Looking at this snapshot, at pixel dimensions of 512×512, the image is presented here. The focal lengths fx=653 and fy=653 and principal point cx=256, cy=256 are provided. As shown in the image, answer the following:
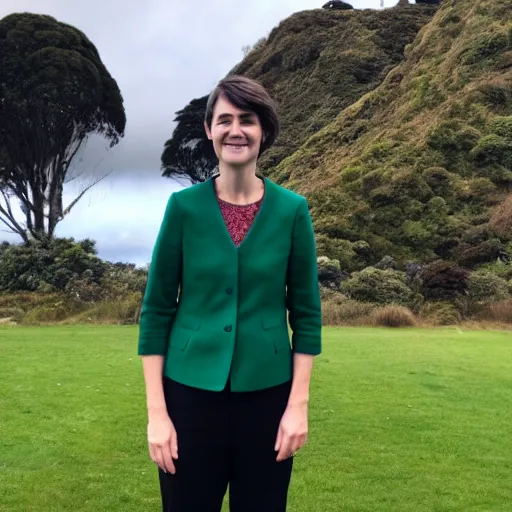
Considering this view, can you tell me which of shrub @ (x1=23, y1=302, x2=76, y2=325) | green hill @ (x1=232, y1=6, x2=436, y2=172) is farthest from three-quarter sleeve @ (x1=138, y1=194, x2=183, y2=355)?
green hill @ (x1=232, y1=6, x2=436, y2=172)

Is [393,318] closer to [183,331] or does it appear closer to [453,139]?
[183,331]

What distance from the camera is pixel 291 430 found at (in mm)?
1908

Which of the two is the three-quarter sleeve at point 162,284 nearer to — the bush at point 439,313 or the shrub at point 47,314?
the bush at point 439,313

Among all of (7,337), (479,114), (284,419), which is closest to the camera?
(284,419)

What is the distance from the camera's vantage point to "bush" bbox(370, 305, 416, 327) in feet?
47.6

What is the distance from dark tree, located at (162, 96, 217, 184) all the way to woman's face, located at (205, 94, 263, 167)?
1337 inches

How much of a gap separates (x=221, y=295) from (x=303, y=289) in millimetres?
263

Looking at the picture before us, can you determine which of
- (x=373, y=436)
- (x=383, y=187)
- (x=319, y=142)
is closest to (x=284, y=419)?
(x=373, y=436)

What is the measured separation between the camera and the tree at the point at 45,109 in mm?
24328

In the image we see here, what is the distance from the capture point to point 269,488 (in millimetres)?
1979

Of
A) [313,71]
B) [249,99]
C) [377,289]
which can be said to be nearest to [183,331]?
[249,99]

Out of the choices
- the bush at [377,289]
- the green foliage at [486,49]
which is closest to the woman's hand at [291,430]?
the bush at [377,289]

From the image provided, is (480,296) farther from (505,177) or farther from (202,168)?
(202,168)

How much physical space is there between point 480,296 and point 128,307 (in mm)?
8943
